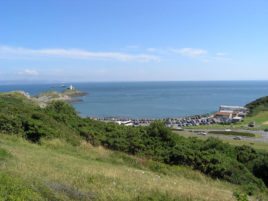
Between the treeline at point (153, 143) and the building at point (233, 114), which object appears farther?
the building at point (233, 114)

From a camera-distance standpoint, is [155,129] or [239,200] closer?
[239,200]

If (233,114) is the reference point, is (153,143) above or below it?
above

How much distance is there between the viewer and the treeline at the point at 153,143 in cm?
1791

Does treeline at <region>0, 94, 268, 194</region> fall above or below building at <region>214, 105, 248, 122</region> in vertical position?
above

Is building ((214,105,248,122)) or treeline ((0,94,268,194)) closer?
treeline ((0,94,268,194))

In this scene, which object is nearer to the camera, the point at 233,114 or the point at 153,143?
the point at 153,143

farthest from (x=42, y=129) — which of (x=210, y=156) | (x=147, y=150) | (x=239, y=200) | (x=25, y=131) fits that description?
(x=239, y=200)

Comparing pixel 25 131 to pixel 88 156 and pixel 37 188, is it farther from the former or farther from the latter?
pixel 37 188

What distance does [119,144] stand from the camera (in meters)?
19.9

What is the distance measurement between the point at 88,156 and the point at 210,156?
5.85m

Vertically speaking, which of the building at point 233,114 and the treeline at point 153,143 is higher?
the treeline at point 153,143

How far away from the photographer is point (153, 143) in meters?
20.2

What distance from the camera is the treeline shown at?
58.7 feet

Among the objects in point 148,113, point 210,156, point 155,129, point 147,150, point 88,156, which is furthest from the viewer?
point 148,113
